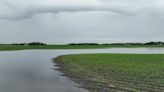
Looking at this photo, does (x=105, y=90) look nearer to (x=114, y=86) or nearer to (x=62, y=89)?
(x=114, y=86)

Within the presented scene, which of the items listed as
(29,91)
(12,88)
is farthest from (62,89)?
(12,88)

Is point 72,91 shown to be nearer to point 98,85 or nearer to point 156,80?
point 98,85

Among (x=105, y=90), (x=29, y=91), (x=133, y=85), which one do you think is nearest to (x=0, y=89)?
(x=29, y=91)

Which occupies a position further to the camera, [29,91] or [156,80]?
[156,80]

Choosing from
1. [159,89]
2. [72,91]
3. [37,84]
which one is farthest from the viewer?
[37,84]

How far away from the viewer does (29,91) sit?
47.4ft

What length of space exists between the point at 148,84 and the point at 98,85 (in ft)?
10.1

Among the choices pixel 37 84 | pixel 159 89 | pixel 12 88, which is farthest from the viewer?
pixel 37 84

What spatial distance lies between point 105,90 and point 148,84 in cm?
298

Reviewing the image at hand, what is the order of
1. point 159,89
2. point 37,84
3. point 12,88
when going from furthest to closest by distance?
point 37,84
point 12,88
point 159,89

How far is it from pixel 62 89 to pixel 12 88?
3182mm

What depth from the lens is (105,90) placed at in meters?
13.8

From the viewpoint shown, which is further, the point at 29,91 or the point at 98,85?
the point at 98,85

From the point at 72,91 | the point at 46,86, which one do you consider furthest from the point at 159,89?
the point at 46,86
